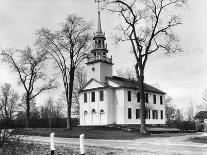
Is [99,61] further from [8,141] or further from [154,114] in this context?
[8,141]

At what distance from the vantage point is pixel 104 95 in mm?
51719

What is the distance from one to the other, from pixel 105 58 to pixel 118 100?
23.6 feet

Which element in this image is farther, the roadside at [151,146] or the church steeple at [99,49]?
the church steeple at [99,49]

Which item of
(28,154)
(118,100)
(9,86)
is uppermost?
(9,86)

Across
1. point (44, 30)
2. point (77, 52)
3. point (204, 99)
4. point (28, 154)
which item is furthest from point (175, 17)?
point (204, 99)

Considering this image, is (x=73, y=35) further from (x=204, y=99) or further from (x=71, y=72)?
(x=204, y=99)

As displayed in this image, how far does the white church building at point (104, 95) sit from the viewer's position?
5166cm

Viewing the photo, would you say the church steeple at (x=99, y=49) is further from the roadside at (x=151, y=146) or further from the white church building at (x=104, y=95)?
the roadside at (x=151, y=146)

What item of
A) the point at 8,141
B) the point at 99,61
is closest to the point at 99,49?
the point at 99,61

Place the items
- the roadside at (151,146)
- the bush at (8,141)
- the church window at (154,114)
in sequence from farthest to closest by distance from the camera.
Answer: the church window at (154,114)
the roadside at (151,146)
the bush at (8,141)

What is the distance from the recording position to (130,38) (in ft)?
115

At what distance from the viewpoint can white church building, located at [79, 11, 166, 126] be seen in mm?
51656

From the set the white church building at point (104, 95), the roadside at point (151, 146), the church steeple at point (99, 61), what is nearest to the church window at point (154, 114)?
the white church building at point (104, 95)

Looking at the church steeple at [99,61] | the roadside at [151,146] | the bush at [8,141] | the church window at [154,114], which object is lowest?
the roadside at [151,146]
